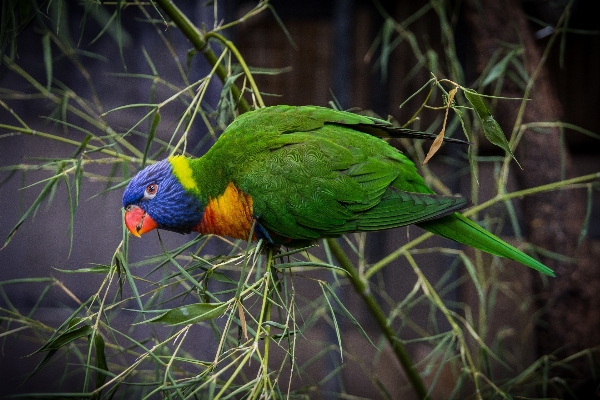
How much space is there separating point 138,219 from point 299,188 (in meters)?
0.28

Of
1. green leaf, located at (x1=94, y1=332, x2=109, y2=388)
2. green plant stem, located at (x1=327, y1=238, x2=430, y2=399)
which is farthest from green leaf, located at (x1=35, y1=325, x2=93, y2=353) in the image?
green plant stem, located at (x1=327, y1=238, x2=430, y2=399)

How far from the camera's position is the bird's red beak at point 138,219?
0.88 meters

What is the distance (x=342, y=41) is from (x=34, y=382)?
1.59 m

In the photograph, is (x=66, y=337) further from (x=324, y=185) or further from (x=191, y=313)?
(x=324, y=185)

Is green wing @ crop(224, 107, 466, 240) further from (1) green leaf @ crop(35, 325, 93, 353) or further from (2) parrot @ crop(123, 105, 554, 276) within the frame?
(1) green leaf @ crop(35, 325, 93, 353)

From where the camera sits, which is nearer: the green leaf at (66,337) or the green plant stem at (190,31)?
the green leaf at (66,337)

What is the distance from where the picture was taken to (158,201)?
89 cm

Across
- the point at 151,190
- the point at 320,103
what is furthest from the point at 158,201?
the point at 320,103

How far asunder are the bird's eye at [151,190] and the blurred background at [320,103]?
5.4 inches

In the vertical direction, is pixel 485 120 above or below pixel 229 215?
above

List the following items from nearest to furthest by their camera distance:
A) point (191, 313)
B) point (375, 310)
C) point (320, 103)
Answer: point (191, 313), point (375, 310), point (320, 103)

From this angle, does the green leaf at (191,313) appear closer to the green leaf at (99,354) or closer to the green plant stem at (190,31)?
the green leaf at (99,354)

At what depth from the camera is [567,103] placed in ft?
7.31

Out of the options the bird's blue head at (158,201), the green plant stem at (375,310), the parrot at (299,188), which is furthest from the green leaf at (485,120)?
the bird's blue head at (158,201)
